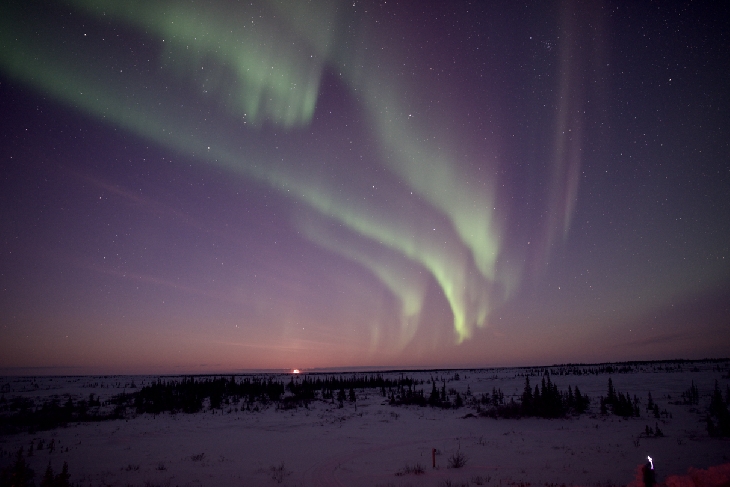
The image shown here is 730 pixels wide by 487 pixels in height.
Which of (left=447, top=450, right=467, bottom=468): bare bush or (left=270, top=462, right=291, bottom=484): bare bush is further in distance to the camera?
(left=447, top=450, right=467, bottom=468): bare bush

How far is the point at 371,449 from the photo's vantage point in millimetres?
23359

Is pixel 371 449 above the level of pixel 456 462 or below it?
below

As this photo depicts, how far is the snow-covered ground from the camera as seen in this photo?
16.9m

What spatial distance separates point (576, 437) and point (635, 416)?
10.2 metres

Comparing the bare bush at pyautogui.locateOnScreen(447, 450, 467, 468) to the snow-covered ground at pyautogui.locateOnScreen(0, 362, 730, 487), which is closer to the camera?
the snow-covered ground at pyautogui.locateOnScreen(0, 362, 730, 487)

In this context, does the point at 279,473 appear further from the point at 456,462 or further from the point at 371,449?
the point at 456,462

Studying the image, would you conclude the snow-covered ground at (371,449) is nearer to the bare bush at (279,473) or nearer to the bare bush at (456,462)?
the bare bush at (279,473)

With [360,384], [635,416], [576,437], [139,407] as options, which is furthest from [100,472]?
[360,384]

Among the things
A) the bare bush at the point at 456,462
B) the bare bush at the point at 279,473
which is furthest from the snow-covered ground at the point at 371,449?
the bare bush at the point at 456,462

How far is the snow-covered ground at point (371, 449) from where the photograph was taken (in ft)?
55.4

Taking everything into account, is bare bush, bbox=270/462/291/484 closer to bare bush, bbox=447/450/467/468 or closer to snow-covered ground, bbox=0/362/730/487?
snow-covered ground, bbox=0/362/730/487

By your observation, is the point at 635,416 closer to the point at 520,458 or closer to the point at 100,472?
the point at 520,458

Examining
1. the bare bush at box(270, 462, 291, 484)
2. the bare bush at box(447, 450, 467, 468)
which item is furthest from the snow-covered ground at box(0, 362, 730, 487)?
the bare bush at box(447, 450, 467, 468)

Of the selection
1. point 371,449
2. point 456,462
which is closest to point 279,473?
point 371,449
